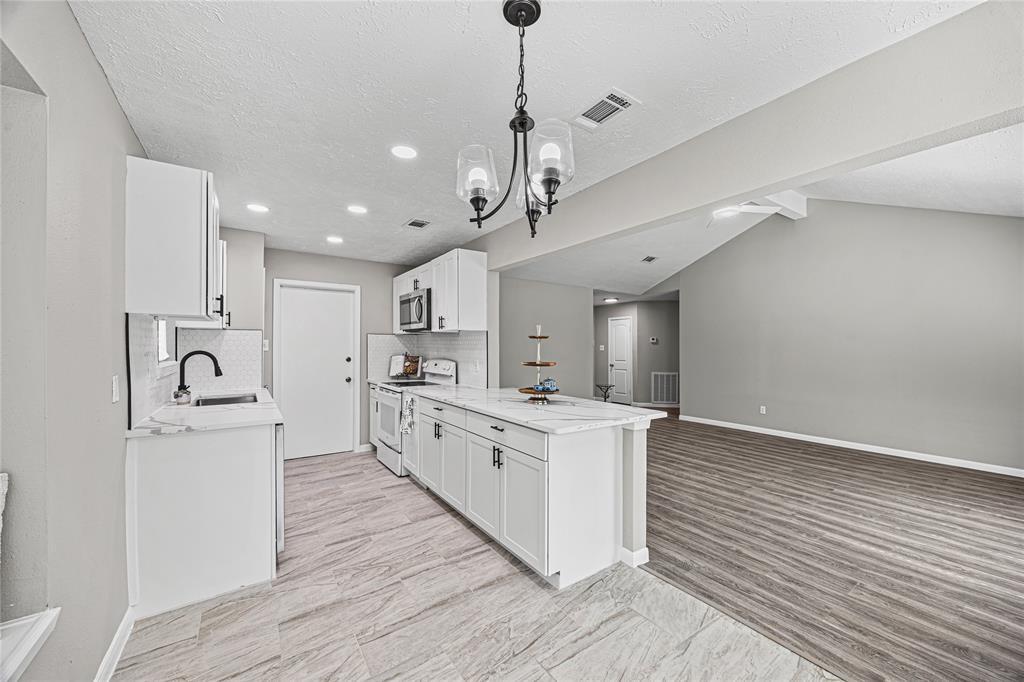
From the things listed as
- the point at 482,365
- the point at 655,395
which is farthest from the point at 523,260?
the point at 655,395

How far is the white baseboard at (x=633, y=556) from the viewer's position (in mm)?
2553

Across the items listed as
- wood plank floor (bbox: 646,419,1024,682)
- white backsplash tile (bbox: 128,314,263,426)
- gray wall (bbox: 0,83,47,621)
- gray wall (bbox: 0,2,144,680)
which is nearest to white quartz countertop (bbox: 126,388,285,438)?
gray wall (bbox: 0,2,144,680)

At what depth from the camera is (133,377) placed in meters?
2.21

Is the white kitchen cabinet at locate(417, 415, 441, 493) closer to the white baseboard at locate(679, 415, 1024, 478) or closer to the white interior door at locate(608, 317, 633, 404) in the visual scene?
the white baseboard at locate(679, 415, 1024, 478)

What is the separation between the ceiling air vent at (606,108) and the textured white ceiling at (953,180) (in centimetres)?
199

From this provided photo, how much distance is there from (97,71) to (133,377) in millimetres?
1394

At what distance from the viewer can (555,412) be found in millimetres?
2645

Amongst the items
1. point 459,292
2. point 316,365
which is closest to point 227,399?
point 316,365

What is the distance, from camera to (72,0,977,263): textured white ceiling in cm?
149

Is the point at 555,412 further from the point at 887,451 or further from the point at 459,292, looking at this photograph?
the point at 887,451

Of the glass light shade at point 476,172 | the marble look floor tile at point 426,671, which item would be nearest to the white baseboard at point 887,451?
the marble look floor tile at point 426,671

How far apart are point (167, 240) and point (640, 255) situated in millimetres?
6011

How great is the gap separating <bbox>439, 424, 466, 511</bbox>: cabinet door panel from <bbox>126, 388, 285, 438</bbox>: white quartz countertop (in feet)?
3.93

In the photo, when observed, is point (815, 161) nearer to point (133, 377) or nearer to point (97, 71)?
point (97, 71)
